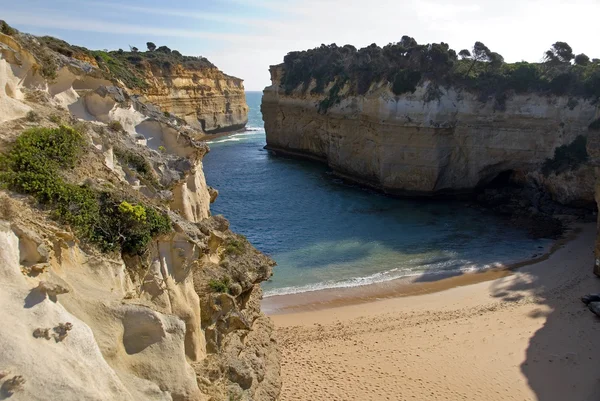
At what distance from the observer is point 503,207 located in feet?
99.1

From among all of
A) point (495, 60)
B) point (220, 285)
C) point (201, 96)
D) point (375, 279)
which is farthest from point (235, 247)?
point (201, 96)

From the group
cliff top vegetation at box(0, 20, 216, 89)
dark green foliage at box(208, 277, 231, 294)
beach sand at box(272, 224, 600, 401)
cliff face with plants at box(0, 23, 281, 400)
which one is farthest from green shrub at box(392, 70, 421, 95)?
dark green foliage at box(208, 277, 231, 294)

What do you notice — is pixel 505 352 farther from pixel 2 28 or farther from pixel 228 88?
pixel 228 88

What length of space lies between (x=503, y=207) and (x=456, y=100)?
8550 millimetres

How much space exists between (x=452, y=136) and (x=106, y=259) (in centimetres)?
3031

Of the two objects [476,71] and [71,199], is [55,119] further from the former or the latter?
[476,71]

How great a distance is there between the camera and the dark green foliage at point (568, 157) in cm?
2811

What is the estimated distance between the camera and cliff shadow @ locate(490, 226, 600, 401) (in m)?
12.5

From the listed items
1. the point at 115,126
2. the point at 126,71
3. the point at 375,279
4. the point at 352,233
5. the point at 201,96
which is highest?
the point at 126,71

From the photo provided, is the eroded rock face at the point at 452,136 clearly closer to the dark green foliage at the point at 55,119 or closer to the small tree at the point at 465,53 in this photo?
the small tree at the point at 465,53

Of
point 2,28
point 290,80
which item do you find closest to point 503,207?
point 2,28

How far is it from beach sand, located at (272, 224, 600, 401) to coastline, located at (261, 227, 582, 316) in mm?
352

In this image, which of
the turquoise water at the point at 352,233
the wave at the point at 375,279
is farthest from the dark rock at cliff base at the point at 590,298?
the turquoise water at the point at 352,233

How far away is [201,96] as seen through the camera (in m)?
68.5
